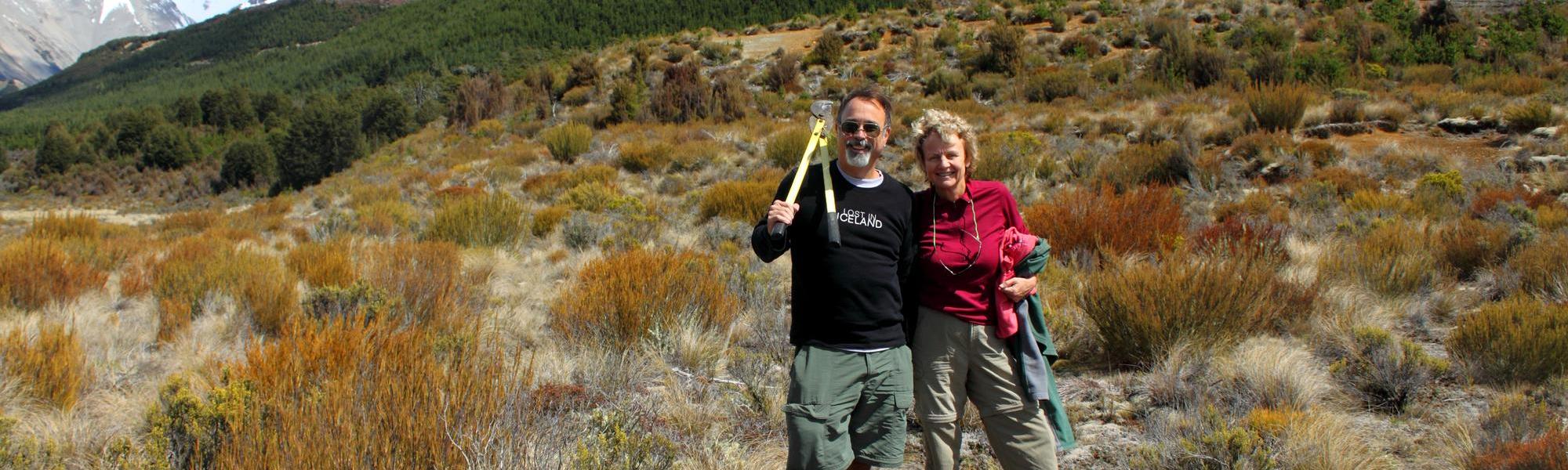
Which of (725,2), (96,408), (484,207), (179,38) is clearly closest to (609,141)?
(484,207)

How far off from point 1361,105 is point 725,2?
123ft

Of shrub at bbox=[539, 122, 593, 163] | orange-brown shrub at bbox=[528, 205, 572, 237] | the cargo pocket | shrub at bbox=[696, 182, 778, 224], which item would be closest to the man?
the cargo pocket

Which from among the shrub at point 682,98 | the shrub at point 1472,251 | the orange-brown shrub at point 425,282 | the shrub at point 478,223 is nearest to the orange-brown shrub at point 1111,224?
the shrub at point 1472,251

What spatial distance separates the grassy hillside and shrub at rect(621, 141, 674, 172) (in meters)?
0.07

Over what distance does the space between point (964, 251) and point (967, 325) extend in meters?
0.21

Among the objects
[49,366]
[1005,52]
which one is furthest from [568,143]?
[1005,52]

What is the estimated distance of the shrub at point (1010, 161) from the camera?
888 cm

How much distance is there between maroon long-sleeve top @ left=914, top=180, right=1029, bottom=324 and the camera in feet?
6.60

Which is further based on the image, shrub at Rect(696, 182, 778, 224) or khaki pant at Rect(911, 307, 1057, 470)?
shrub at Rect(696, 182, 778, 224)

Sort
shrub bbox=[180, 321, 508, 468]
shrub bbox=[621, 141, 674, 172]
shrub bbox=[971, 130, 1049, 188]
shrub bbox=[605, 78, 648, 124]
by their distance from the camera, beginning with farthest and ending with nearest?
1. shrub bbox=[605, 78, 648, 124]
2. shrub bbox=[621, 141, 674, 172]
3. shrub bbox=[971, 130, 1049, 188]
4. shrub bbox=[180, 321, 508, 468]

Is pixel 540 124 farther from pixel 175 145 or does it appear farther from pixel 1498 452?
pixel 175 145

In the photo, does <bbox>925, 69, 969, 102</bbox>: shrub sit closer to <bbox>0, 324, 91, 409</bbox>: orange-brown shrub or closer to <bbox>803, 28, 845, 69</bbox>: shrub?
<bbox>803, 28, 845, 69</bbox>: shrub

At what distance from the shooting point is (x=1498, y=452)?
2098 millimetres

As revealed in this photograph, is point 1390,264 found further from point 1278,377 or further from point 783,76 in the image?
point 783,76
